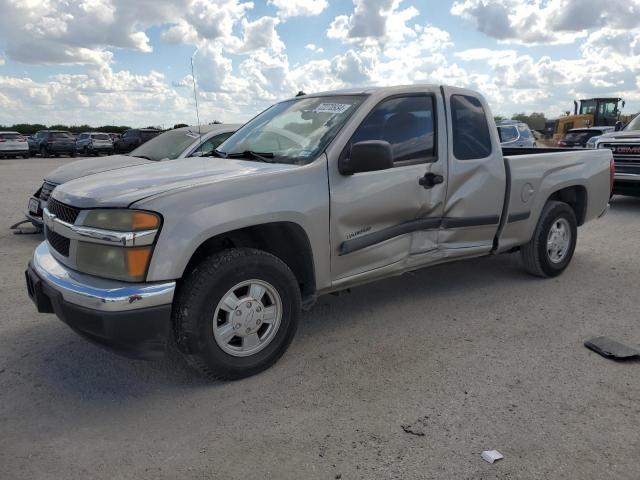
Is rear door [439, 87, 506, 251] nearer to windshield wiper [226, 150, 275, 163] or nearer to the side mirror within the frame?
the side mirror

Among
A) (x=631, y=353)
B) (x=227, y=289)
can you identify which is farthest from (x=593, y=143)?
(x=227, y=289)

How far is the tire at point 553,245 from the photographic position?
538 cm

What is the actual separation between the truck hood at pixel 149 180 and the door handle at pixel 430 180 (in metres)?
1.12

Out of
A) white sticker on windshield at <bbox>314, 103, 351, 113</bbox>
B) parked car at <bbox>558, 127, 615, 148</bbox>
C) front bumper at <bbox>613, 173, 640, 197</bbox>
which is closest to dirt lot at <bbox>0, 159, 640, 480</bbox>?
white sticker on windshield at <bbox>314, 103, 351, 113</bbox>

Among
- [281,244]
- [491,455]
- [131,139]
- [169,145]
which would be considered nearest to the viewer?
[491,455]

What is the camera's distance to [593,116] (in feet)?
96.3

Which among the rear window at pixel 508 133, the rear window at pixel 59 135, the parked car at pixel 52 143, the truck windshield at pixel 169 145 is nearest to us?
the truck windshield at pixel 169 145

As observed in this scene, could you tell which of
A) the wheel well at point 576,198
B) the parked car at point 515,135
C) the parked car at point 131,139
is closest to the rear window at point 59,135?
the parked car at point 131,139

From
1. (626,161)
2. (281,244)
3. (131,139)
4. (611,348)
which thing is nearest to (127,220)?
(281,244)

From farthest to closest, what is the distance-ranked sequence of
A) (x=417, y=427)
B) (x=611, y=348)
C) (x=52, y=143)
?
(x=52, y=143)
(x=611, y=348)
(x=417, y=427)

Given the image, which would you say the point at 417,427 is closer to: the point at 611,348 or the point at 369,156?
the point at 369,156

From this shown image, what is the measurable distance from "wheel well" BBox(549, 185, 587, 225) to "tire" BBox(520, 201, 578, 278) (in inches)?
6.5

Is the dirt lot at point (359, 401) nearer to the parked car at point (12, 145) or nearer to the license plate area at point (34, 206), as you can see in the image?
the license plate area at point (34, 206)

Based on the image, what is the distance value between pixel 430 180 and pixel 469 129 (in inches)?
29.4
